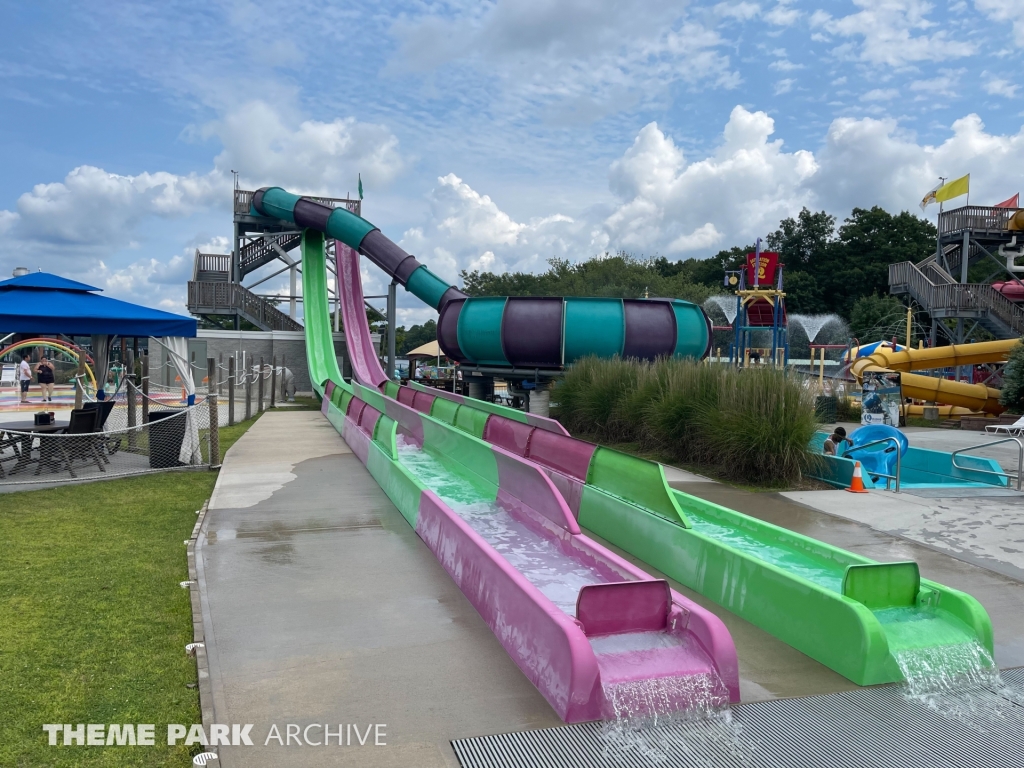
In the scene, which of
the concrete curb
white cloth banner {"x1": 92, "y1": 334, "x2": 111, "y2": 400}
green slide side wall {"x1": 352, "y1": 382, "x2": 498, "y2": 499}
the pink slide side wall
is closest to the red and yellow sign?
green slide side wall {"x1": 352, "y1": 382, "x2": 498, "y2": 499}

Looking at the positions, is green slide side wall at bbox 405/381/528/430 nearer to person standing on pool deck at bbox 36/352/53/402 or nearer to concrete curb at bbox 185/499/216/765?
concrete curb at bbox 185/499/216/765

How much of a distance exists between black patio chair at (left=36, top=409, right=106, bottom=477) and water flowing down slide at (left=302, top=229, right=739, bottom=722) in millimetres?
3622

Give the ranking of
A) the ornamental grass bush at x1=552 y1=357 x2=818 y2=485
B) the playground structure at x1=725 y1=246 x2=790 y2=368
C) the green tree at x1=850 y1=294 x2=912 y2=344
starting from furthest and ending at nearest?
the green tree at x1=850 y1=294 x2=912 y2=344 → the playground structure at x1=725 y1=246 x2=790 y2=368 → the ornamental grass bush at x1=552 y1=357 x2=818 y2=485

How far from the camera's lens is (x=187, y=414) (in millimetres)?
10969

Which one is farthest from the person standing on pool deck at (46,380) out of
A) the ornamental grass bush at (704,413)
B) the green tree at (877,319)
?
the green tree at (877,319)

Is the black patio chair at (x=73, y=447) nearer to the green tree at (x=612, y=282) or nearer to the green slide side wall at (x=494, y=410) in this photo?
the green slide side wall at (x=494, y=410)

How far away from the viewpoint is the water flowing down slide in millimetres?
3863

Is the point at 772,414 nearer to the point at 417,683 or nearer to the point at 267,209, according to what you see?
the point at 417,683

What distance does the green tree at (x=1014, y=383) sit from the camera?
18.3m

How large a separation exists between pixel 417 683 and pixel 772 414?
7.60 m

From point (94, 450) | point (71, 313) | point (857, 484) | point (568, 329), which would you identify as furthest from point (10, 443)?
point (568, 329)

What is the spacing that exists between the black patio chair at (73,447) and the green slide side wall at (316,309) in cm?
1423

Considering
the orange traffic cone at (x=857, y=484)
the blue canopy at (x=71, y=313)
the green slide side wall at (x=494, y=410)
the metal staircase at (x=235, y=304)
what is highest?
the metal staircase at (x=235, y=304)

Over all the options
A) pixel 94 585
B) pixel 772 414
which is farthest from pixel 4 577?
pixel 772 414
